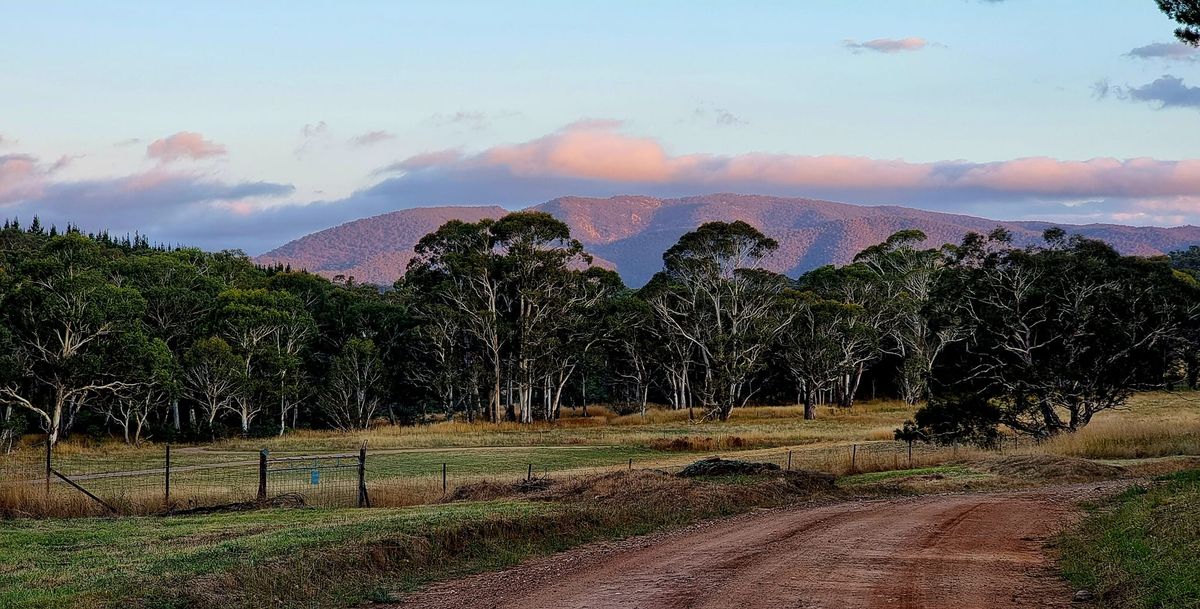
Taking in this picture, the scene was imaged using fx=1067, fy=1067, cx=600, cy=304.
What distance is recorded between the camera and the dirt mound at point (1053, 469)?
31.1 m

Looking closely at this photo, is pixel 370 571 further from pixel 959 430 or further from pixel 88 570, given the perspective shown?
pixel 959 430

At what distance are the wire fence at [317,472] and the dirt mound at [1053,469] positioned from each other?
3977 mm

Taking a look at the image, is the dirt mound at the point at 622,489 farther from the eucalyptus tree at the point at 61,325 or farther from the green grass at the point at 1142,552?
the eucalyptus tree at the point at 61,325

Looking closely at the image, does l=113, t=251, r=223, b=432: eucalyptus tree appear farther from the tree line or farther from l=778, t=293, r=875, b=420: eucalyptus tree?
l=778, t=293, r=875, b=420: eucalyptus tree

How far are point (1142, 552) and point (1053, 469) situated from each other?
18753 millimetres

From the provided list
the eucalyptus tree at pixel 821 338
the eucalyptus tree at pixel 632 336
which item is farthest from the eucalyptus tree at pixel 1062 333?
the eucalyptus tree at pixel 632 336

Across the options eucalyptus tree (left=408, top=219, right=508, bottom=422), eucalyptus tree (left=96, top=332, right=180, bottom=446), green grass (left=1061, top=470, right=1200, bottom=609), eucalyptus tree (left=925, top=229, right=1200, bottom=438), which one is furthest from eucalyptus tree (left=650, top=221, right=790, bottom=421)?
green grass (left=1061, top=470, right=1200, bottom=609)

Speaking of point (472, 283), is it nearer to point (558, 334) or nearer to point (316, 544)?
point (558, 334)

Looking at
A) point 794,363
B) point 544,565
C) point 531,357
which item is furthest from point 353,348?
point 544,565

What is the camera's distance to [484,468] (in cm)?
4206

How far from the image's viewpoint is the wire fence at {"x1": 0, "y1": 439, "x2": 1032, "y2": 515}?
25656 mm

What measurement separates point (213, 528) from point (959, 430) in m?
37.8

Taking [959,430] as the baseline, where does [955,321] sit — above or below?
above

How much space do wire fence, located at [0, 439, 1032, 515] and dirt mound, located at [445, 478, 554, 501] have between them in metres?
0.24
